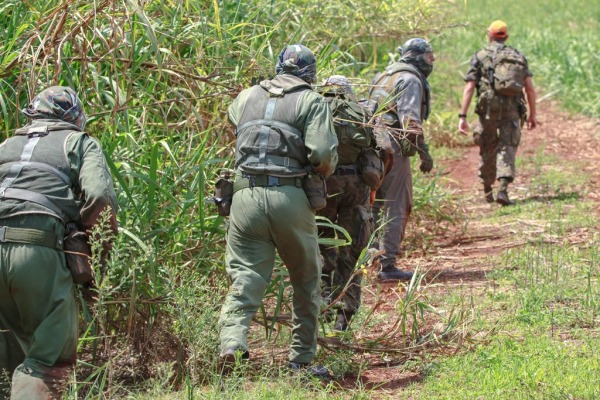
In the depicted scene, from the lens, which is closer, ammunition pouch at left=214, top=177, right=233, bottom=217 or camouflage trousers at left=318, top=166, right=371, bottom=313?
ammunition pouch at left=214, top=177, right=233, bottom=217

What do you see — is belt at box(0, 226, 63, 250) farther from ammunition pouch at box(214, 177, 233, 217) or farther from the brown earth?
the brown earth

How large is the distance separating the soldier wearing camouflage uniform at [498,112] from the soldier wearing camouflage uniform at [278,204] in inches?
248

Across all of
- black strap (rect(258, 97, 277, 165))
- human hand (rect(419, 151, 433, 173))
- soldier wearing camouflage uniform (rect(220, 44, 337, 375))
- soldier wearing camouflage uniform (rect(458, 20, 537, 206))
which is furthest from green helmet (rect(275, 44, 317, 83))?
soldier wearing camouflage uniform (rect(458, 20, 537, 206))

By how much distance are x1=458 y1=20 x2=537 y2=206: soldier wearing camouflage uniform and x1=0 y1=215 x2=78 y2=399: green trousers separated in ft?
24.8

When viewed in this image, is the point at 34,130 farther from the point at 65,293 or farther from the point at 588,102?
the point at 588,102

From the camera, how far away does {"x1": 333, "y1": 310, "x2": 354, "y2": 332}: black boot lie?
7.33 meters

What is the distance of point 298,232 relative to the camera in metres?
6.24

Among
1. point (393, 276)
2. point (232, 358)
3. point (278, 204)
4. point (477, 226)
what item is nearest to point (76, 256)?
point (232, 358)

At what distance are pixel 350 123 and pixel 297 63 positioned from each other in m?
0.86

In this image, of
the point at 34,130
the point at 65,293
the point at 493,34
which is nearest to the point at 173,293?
the point at 65,293

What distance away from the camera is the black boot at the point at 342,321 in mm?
7328

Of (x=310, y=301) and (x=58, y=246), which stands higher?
→ (x=58, y=246)

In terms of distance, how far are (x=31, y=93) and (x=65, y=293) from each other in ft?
5.27

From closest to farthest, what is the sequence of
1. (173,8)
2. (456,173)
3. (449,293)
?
(173,8), (449,293), (456,173)
